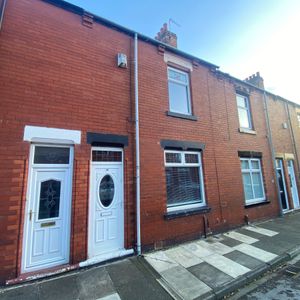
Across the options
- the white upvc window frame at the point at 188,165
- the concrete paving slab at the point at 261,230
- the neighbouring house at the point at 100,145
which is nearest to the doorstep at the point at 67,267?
the neighbouring house at the point at 100,145

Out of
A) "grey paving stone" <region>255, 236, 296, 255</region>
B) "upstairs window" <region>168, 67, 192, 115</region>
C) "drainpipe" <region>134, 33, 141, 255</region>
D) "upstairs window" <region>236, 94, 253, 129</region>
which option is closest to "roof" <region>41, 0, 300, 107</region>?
"drainpipe" <region>134, 33, 141, 255</region>

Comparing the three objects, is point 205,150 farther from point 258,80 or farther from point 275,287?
point 258,80

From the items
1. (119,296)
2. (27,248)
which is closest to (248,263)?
(119,296)

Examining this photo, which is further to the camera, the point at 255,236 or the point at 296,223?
the point at 296,223

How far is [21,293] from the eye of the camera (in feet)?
11.0

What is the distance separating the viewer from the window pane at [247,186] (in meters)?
8.09

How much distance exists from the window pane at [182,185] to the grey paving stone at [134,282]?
2134mm

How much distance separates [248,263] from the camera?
452 centimetres

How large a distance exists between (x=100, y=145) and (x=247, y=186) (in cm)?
656

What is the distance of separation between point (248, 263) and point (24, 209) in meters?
5.11

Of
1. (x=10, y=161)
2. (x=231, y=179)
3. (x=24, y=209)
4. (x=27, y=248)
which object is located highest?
(x=10, y=161)

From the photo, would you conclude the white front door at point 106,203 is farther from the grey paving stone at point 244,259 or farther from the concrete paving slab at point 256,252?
the concrete paving slab at point 256,252

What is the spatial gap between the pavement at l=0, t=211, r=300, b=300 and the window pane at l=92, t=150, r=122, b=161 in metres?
2.50

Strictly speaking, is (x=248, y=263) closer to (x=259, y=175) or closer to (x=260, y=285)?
(x=260, y=285)
